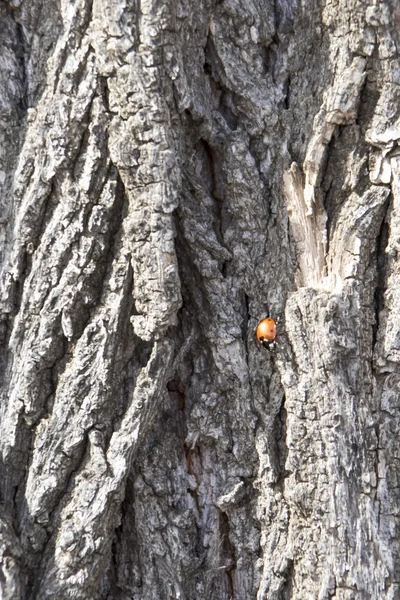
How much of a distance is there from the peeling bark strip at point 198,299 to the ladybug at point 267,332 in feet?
0.15

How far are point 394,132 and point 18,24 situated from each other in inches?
45.3

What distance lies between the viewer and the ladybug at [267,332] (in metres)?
1.89

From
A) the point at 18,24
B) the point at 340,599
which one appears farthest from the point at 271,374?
the point at 18,24

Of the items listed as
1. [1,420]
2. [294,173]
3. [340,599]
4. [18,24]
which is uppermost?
[18,24]

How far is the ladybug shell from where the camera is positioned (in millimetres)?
1894

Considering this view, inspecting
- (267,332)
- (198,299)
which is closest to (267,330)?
(267,332)

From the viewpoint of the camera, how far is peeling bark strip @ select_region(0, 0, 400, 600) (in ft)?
6.12

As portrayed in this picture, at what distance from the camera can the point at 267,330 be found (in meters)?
1.89

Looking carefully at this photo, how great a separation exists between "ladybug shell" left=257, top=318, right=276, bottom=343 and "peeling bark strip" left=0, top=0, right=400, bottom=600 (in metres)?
0.05

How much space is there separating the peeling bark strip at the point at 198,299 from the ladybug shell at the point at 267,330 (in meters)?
0.05

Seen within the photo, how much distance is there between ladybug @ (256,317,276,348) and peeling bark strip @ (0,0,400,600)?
5cm

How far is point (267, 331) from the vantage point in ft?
6.21

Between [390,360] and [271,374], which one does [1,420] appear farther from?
[390,360]

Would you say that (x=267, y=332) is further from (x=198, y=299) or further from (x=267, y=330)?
(x=198, y=299)
